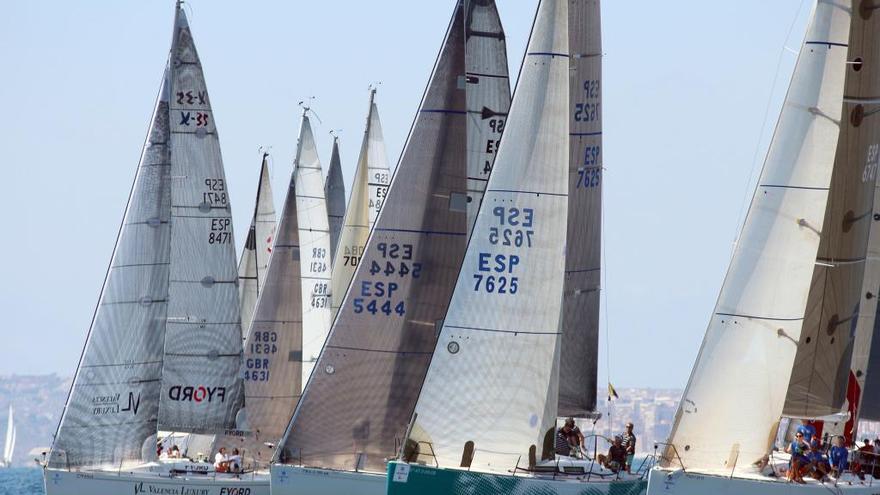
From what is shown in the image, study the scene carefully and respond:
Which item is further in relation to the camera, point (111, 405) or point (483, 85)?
point (111, 405)

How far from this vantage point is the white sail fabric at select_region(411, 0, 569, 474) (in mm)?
27406

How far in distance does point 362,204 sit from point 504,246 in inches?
495

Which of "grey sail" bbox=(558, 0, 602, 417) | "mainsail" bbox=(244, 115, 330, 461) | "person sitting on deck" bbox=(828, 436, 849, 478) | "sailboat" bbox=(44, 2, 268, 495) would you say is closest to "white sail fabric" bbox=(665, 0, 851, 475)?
"person sitting on deck" bbox=(828, 436, 849, 478)

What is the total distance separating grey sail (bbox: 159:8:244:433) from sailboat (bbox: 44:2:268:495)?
0.7 inches

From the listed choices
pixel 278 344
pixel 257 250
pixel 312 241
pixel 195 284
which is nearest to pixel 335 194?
pixel 257 250

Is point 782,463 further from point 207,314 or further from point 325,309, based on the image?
point 325,309

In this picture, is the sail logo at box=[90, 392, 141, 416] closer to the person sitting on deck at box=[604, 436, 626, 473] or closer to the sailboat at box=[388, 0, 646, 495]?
the sailboat at box=[388, 0, 646, 495]

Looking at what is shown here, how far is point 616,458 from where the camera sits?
29.3 m

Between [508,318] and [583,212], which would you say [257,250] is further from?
[508,318]

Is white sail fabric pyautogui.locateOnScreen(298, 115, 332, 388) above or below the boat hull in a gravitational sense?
above

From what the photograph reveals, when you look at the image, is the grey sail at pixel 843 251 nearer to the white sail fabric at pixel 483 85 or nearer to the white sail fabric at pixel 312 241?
the white sail fabric at pixel 483 85

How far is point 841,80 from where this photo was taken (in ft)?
94.5

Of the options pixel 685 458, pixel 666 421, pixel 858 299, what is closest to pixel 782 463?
pixel 685 458

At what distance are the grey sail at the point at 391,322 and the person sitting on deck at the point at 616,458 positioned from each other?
3.13 meters
